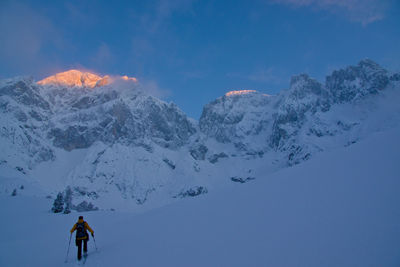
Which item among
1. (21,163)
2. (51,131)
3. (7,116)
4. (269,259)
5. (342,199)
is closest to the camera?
(269,259)

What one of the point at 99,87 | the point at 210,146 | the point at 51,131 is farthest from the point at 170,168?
the point at 99,87

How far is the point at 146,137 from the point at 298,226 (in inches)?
6708

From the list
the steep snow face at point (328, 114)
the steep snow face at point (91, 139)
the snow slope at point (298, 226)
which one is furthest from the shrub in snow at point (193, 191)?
the snow slope at point (298, 226)

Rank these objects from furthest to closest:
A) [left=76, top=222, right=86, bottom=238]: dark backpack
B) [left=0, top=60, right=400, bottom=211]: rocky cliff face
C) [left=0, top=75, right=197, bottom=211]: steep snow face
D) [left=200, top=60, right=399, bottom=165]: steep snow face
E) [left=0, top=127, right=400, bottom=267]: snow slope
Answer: [left=200, top=60, right=399, bottom=165]: steep snow face
[left=0, top=60, right=400, bottom=211]: rocky cliff face
[left=0, top=75, right=197, bottom=211]: steep snow face
[left=76, top=222, right=86, bottom=238]: dark backpack
[left=0, top=127, right=400, bottom=267]: snow slope

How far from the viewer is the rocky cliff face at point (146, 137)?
130 metres

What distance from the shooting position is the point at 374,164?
807 centimetres

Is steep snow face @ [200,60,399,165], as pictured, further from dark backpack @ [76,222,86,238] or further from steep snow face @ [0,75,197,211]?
dark backpack @ [76,222,86,238]

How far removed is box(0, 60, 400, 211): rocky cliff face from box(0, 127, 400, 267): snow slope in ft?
389

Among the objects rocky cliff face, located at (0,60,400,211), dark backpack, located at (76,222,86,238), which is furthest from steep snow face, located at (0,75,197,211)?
dark backpack, located at (76,222,86,238)

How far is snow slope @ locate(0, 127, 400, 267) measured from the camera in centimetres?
456

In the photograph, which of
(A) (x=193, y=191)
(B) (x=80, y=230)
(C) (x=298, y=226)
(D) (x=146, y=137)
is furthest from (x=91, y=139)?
(C) (x=298, y=226)

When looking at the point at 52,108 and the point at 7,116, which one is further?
the point at 52,108

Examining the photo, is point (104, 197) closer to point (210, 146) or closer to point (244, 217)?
point (210, 146)

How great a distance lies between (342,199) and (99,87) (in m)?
208
